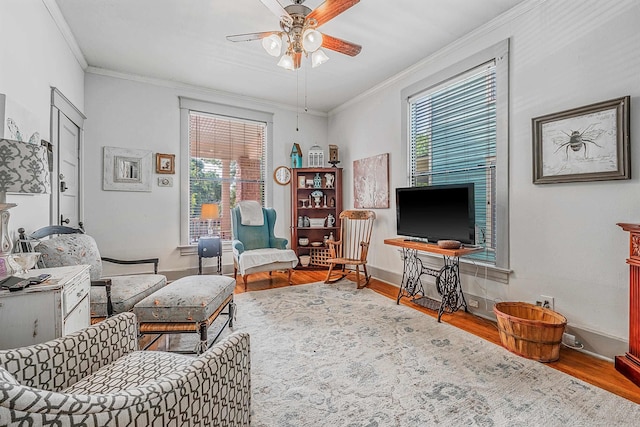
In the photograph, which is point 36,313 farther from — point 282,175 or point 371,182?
point 282,175

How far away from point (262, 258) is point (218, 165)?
182 centimetres

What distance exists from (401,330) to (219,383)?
1956mm

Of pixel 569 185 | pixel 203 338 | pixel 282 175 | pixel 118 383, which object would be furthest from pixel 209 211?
pixel 569 185

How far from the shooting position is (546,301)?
2434 millimetres

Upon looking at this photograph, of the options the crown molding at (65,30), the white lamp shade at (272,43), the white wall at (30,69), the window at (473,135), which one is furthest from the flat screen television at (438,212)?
the crown molding at (65,30)

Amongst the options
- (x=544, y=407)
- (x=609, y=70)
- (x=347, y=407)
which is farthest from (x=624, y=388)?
(x=609, y=70)

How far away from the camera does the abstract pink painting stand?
13.9ft

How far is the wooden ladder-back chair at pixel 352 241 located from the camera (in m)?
4.10

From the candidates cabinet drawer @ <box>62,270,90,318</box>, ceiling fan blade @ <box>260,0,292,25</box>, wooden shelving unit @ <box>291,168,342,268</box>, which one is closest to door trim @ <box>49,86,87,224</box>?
cabinet drawer @ <box>62,270,90,318</box>

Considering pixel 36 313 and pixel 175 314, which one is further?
pixel 175 314

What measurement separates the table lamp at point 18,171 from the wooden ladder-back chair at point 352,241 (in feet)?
10.4

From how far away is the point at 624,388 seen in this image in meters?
1.76

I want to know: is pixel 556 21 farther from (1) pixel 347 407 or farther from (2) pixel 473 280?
(1) pixel 347 407

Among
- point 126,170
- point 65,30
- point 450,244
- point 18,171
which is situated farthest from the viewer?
→ point 126,170
